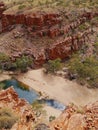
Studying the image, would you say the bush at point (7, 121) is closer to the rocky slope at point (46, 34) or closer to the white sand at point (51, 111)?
the white sand at point (51, 111)

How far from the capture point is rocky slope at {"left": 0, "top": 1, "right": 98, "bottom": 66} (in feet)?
267

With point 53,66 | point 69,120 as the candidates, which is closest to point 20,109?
point 69,120

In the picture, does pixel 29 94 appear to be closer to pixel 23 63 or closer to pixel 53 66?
pixel 53 66

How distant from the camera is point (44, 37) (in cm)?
8362

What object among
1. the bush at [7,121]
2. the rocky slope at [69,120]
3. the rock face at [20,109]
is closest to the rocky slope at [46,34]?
the rock face at [20,109]

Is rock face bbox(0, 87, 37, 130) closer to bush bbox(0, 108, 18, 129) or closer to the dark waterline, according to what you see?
bush bbox(0, 108, 18, 129)

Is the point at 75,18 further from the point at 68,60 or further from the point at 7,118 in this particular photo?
the point at 7,118

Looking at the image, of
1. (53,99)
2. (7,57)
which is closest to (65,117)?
(53,99)

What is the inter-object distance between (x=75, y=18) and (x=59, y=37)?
20.8 ft

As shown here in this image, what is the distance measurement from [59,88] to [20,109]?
42205 mm

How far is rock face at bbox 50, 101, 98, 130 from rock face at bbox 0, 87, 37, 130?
1.80 metres

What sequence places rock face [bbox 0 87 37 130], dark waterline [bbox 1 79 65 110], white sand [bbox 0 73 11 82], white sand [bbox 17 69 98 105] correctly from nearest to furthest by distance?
rock face [bbox 0 87 37 130] < dark waterline [bbox 1 79 65 110] < white sand [bbox 17 69 98 105] < white sand [bbox 0 73 11 82]

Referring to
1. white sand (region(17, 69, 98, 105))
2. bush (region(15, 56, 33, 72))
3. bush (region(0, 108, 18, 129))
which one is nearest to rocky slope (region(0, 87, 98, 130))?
bush (region(0, 108, 18, 129))

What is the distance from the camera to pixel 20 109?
87.0ft
